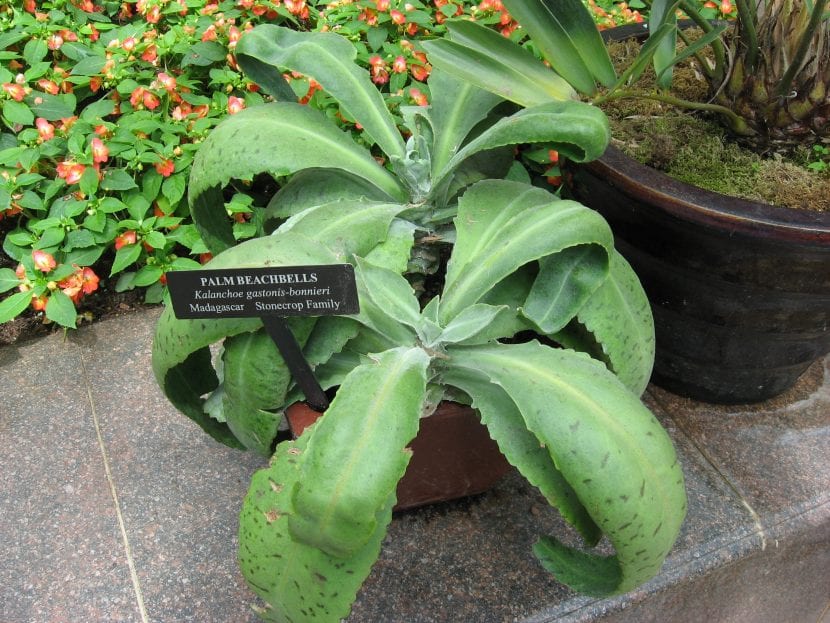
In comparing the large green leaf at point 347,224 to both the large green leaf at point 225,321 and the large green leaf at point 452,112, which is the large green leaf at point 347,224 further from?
the large green leaf at point 452,112


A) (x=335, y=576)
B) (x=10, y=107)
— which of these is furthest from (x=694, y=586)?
(x=10, y=107)

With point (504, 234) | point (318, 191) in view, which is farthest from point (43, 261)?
point (504, 234)

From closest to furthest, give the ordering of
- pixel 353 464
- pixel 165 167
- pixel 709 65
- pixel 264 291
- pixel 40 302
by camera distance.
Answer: pixel 353 464 < pixel 264 291 < pixel 709 65 < pixel 40 302 < pixel 165 167

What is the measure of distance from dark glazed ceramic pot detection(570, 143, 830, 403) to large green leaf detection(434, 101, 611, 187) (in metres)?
0.25

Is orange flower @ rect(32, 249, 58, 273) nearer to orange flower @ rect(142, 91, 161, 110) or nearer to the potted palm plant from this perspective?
orange flower @ rect(142, 91, 161, 110)

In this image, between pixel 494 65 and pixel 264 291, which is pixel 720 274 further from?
pixel 264 291

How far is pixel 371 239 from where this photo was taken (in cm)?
123

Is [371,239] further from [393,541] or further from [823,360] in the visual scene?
Answer: [823,360]

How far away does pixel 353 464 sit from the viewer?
0.94m

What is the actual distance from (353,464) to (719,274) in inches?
33.0

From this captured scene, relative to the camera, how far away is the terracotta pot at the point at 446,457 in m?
1.22

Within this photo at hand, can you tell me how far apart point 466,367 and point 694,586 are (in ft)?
2.27

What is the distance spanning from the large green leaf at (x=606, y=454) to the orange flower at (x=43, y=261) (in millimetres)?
1254

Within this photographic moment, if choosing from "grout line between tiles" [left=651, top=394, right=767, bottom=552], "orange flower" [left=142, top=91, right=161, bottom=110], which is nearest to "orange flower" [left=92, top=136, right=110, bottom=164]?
"orange flower" [left=142, top=91, right=161, bottom=110]
